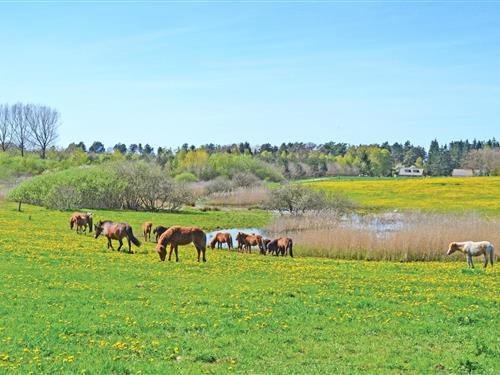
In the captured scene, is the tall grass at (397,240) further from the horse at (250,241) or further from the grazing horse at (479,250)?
the grazing horse at (479,250)

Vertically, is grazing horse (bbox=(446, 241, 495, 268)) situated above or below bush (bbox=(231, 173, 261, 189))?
below

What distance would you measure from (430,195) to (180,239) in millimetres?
68194

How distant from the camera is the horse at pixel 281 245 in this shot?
36.1m

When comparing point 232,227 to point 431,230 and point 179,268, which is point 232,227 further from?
point 179,268

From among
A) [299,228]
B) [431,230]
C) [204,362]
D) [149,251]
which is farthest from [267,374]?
[299,228]

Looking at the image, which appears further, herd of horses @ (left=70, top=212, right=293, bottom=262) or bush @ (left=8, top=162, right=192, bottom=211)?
bush @ (left=8, top=162, right=192, bottom=211)

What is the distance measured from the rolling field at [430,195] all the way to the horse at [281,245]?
36.1 meters

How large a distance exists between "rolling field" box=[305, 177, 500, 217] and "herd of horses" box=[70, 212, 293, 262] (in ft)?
118

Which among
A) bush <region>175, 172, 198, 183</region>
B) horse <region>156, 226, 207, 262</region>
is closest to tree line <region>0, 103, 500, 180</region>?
bush <region>175, 172, 198, 183</region>

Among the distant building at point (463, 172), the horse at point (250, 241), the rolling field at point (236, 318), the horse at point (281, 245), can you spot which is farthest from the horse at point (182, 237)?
the distant building at point (463, 172)

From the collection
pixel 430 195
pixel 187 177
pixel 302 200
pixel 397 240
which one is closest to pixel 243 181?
pixel 187 177

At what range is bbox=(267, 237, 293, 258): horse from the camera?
36125 millimetres

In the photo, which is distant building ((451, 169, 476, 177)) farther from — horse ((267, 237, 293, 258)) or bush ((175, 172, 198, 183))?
horse ((267, 237, 293, 258))

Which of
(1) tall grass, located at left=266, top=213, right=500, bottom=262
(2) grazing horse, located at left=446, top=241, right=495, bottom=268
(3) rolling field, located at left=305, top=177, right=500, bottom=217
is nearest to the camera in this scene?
(2) grazing horse, located at left=446, top=241, right=495, bottom=268
